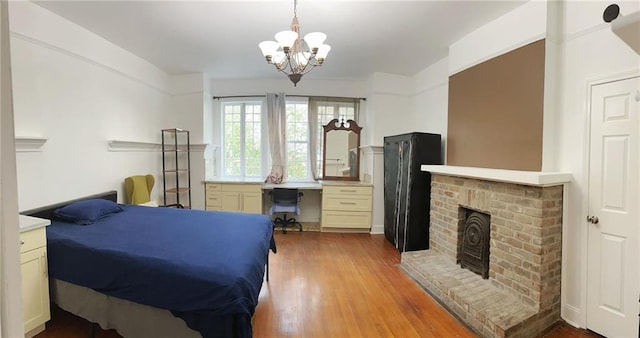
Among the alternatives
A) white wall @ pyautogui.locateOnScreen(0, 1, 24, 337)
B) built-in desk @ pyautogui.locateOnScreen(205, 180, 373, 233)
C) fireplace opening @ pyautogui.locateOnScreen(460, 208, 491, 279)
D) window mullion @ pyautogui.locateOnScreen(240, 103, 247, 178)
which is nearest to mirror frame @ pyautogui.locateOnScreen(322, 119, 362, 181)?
built-in desk @ pyautogui.locateOnScreen(205, 180, 373, 233)

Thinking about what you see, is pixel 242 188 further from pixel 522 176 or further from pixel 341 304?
pixel 522 176

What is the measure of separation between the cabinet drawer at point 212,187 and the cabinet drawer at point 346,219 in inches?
73.0

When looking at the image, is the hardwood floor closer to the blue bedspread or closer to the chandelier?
the blue bedspread

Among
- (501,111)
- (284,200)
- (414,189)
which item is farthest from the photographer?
(284,200)

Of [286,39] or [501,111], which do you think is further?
[501,111]

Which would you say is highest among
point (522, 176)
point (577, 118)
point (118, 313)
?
point (577, 118)

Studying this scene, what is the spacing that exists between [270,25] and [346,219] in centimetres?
316

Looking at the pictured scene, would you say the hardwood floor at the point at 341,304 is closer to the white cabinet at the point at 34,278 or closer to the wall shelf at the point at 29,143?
the white cabinet at the point at 34,278

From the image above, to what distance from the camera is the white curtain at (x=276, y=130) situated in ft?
16.5


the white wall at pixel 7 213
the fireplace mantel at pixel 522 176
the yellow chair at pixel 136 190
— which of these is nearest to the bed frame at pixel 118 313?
the white wall at pixel 7 213

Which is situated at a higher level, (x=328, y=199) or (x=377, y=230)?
(x=328, y=199)

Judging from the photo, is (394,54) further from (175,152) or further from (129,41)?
(175,152)

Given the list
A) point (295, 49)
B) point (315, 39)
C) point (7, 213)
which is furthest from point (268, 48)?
point (7, 213)

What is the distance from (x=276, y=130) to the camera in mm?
5043
